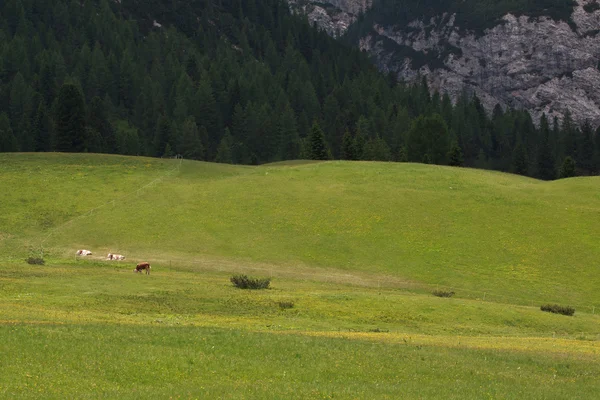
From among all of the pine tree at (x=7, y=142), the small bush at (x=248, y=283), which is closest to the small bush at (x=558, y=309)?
the small bush at (x=248, y=283)

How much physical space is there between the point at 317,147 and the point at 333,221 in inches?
2758

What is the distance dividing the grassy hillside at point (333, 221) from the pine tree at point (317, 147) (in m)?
41.2

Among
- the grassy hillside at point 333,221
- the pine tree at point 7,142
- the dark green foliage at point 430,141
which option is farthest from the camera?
the dark green foliage at point 430,141

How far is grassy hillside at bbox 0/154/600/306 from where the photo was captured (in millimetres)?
79312

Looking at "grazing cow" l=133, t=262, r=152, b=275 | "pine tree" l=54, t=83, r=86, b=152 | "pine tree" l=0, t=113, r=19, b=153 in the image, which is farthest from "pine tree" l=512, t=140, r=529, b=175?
"grazing cow" l=133, t=262, r=152, b=275

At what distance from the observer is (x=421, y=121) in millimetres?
170125

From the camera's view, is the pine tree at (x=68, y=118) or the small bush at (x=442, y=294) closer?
the small bush at (x=442, y=294)

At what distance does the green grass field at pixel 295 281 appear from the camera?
3117 centimetres

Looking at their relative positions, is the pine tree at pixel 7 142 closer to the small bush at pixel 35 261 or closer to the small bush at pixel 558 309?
the small bush at pixel 35 261

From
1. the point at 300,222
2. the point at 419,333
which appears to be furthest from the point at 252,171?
the point at 419,333

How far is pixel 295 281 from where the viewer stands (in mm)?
72562

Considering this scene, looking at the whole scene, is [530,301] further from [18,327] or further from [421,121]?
[421,121]

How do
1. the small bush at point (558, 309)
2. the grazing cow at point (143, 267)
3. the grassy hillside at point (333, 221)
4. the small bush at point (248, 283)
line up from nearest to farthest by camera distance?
the small bush at point (558, 309) < the small bush at point (248, 283) < the grazing cow at point (143, 267) < the grassy hillside at point (333, 221)

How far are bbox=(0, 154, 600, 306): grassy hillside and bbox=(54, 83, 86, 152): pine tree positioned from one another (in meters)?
32.4
